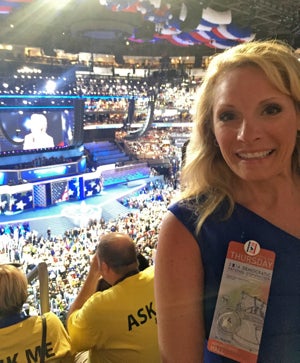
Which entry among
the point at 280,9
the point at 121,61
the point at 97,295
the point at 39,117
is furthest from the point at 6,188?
the point at 97,295

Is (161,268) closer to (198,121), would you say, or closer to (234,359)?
(234,359)

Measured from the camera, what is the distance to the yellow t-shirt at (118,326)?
1.59 m

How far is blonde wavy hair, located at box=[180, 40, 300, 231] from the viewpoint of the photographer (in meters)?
0.73

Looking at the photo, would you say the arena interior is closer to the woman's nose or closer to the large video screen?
the large video screen

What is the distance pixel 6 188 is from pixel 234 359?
1759 cm

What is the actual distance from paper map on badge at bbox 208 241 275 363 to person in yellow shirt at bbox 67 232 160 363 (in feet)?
3.16

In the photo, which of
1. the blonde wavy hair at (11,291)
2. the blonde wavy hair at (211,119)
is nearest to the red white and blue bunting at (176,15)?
the blonde wavy hair at (11,291)

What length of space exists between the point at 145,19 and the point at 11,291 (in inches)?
323

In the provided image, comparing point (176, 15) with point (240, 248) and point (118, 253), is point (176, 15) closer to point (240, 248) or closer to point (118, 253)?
point (118, 253)

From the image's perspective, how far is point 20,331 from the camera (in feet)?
4.93

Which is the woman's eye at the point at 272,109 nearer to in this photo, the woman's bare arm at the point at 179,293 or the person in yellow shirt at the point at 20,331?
the woman's bare arm at the point at 179,293

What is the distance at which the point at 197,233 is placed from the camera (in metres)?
0.71

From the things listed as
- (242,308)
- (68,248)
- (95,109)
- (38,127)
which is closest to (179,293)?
(242,308)

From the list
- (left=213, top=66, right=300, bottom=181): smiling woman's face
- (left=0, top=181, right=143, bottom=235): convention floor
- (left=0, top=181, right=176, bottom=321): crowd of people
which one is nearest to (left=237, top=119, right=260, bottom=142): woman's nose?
(left=213, top=66, right=300, bottom=181): smiling woman's face
